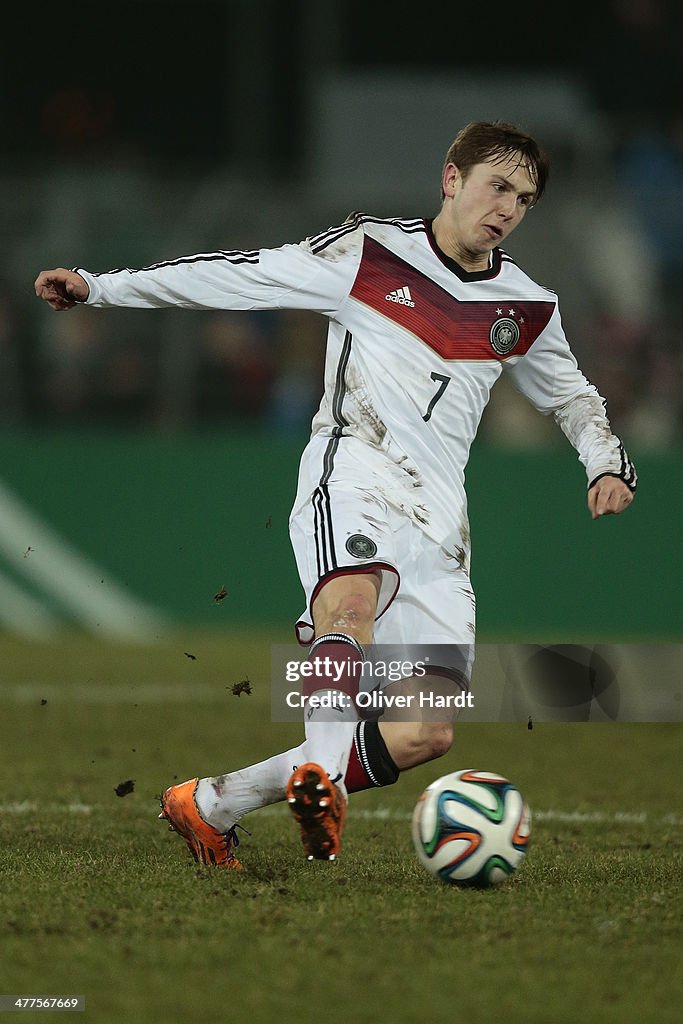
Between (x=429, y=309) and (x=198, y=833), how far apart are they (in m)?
1.71

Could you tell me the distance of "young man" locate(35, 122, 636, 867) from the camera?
466 centimetres

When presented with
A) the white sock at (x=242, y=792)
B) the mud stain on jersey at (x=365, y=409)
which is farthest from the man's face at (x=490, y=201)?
the white sock at (x=242, y=792)

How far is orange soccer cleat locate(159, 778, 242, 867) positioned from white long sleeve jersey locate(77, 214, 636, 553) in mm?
948

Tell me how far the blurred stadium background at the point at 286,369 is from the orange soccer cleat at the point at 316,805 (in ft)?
24.6

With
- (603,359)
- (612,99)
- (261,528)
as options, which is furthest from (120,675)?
(612,99)

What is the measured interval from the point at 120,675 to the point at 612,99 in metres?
8.81

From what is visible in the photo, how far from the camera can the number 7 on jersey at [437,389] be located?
4.88 meters

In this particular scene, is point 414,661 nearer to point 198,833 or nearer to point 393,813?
point 198,833

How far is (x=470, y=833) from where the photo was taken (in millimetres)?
4445

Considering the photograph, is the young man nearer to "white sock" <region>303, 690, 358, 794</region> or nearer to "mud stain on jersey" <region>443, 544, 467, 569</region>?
"mud stain on jersey" <region>443, 544, 467, 569</region>

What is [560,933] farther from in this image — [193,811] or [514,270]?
[514,270]

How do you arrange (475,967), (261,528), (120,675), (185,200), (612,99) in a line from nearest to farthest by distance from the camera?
(475,967) < (120,675) < (261,528) < (185,200) < (612,99)

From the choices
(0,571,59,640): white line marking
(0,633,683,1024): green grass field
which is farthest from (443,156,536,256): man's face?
(0,571,59,640): white line marking

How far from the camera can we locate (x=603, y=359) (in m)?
12.4
